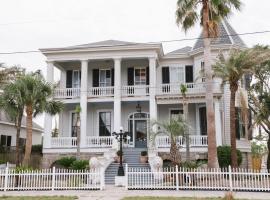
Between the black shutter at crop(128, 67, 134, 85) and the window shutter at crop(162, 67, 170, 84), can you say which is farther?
the window shutter at crop(162, 67, 170, 84)

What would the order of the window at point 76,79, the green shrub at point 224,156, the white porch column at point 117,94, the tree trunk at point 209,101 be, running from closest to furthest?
1. the tree trunk at point 209,101
2. the green shrub at point 224,156
3. the white porch column at point 117,94
4. the window at point 76,79

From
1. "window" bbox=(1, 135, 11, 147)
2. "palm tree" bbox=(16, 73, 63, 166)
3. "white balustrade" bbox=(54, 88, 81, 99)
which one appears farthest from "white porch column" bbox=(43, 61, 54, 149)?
"window" bbox=(1, 135, 11, 147)

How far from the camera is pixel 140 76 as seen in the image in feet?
89.6

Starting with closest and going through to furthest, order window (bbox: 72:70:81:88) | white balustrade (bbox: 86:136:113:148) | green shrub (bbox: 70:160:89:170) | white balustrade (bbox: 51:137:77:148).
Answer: green shrub (bbox: 70:160:89:170), white balustrade (bbox: 86:136:113:148), white balustrade (bbox: 51:137:77:148), window (bbox: 72:70:81:88)

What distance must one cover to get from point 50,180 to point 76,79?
1289 cm

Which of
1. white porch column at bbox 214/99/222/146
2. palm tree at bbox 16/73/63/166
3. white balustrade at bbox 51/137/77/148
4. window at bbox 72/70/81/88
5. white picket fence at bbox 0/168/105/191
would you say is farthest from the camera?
window at bbox 72/70/81/88

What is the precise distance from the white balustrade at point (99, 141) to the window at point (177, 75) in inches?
274

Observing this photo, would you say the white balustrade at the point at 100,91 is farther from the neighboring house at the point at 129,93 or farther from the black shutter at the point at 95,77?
the black shutter at the point at 95,77

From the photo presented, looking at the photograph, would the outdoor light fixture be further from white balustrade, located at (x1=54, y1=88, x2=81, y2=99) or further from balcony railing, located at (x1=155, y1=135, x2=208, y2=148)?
white balustrade, located at (x1=54, y1=88, x2=81, y2=99)

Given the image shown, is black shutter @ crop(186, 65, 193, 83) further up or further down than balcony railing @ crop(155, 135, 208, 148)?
further up

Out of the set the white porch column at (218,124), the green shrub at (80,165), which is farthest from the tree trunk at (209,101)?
the green shrub at (80,165)

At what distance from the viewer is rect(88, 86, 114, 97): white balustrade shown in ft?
84.9

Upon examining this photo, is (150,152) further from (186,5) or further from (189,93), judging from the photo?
(186,5)

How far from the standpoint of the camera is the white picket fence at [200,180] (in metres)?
15.2
